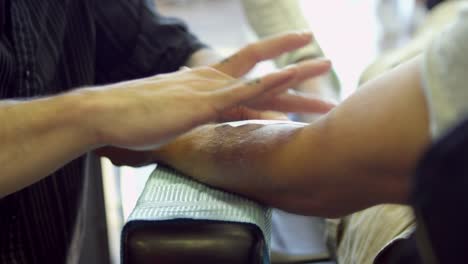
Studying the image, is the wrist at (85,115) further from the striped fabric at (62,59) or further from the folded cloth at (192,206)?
the striped fabric at (62,59)

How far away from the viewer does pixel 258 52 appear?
3.25ft

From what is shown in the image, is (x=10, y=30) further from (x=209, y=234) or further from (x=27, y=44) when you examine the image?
(x=209, y=234)

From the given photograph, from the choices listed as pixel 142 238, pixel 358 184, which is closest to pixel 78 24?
pixel 142 238

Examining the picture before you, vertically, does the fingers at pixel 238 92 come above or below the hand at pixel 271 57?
above

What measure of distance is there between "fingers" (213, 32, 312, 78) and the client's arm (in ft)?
0.54

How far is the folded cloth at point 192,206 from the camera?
27.2 inches

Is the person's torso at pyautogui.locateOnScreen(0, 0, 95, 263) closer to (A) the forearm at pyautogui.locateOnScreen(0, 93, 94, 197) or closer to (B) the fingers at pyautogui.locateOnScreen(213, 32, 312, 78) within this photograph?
(A) the forearm at pyautogui.locateOnScreen(0, 93, 94, 197)

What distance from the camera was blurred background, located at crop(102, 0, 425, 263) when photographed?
73.5 inches

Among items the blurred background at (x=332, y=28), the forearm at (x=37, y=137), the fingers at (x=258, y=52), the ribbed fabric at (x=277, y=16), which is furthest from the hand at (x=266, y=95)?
the blurred background at (x=332, y=28)

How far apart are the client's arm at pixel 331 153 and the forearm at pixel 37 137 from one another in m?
0.13

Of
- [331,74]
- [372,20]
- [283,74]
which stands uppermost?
[283,74]

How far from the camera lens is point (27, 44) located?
1.01 meters

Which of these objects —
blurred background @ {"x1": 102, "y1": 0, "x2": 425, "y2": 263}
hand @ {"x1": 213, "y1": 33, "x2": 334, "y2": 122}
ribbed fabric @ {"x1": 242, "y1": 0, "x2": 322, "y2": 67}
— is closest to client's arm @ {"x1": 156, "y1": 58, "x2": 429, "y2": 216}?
hand @ {"x1": 213, "y1": 33, "x2": 334, "y2": 122}

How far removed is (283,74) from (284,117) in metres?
0.20
